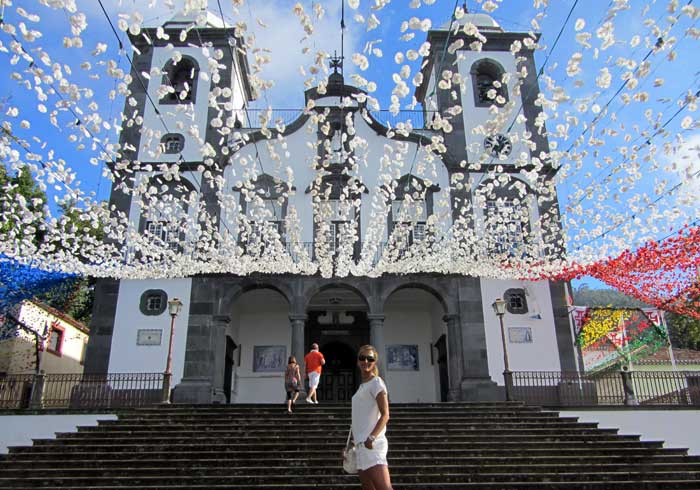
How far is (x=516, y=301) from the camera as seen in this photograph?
1903cm

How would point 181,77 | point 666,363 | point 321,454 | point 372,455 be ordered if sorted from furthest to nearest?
point 666,363, point 181,77, point 321,454, point 372,455

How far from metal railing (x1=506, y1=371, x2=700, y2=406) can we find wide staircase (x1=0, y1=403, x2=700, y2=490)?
A: 12.2 ft

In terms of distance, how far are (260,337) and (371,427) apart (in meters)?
17.2

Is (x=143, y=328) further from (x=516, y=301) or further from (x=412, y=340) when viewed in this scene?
(x=516, y=301)

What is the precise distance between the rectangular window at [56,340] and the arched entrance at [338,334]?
10788 mm

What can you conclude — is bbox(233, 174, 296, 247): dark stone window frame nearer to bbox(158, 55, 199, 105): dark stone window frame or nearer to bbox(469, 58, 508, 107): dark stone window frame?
bbox(158, 55, 199, 105): dark stone window frame

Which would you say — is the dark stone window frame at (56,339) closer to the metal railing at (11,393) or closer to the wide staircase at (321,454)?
the metal railing at (11,393)

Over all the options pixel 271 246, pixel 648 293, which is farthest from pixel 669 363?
pixel 271 246

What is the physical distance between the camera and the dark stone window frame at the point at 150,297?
18625 millimetres

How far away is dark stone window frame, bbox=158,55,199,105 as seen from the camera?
21625 millimetres

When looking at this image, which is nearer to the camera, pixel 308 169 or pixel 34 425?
pixel 34 425

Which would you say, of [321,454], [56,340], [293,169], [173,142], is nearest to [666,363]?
[293,169]

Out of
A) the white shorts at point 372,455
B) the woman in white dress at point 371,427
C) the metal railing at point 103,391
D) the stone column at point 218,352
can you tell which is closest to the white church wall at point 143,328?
the metal railing at point 103,391

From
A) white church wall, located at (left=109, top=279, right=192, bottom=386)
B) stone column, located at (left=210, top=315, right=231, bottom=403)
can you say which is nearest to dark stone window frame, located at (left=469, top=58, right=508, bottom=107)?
stone column, located at (left=210, top=315, right=231, bottom=403)
